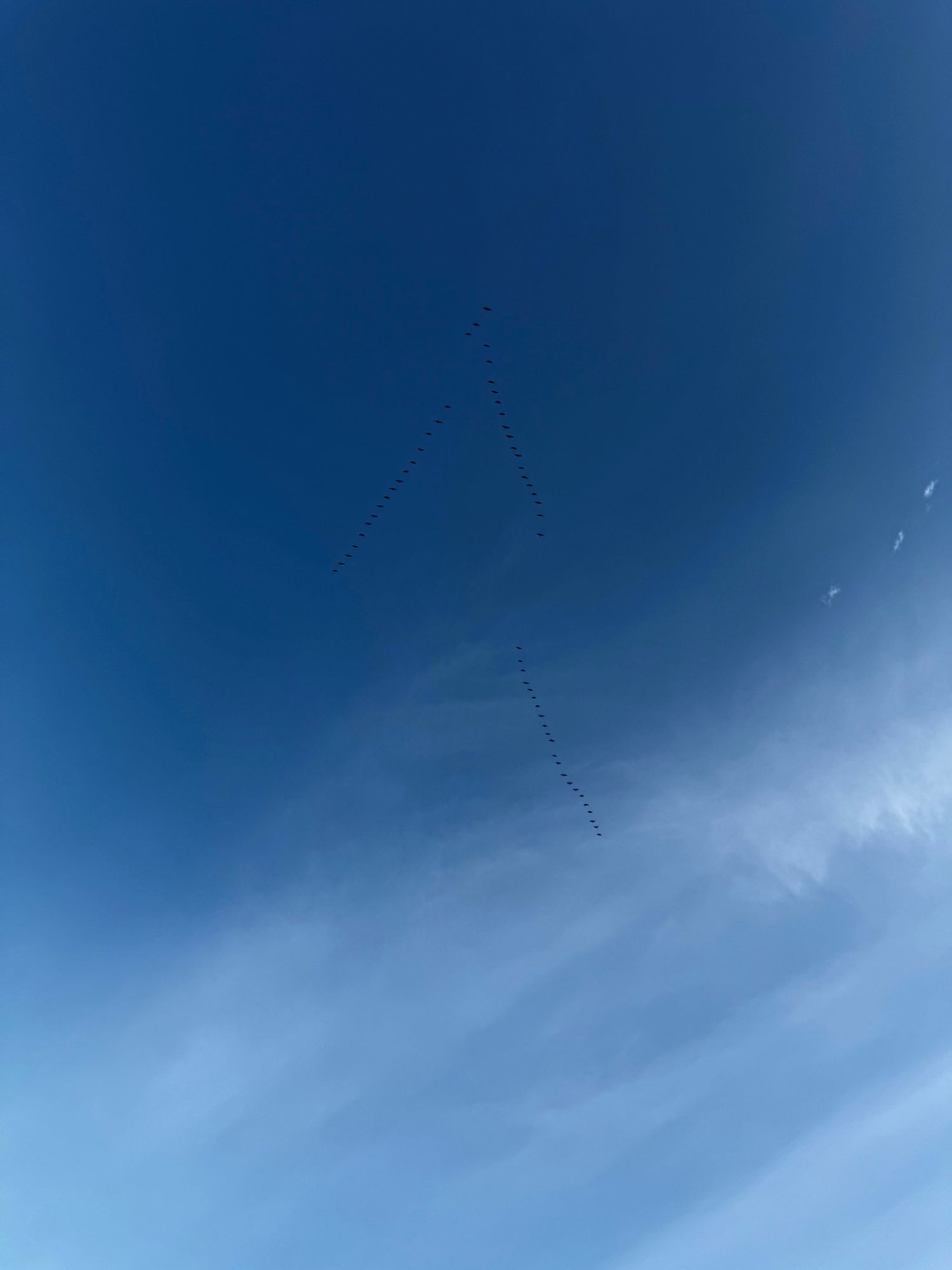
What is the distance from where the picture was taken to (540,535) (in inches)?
4870

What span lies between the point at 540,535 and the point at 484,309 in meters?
34.0

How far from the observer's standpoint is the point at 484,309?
114875 millimetres

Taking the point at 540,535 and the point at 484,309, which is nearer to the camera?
the point at 484,309

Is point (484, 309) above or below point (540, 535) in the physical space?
above
